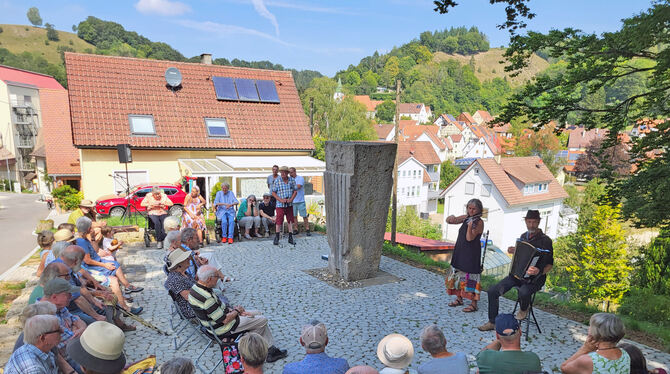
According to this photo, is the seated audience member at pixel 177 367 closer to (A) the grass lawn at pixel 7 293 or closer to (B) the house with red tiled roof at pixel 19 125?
(A) the grass lawn at pixel 7 293

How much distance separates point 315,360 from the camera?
3.19 metres

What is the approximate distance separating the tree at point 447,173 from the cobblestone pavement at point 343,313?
47051 millimetres

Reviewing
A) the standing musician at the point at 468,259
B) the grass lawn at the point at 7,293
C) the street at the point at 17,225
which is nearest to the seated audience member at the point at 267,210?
the grass lawn at the point at 7,293

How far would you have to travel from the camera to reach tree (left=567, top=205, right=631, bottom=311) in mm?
17672

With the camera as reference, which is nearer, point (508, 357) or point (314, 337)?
point (508, 357)

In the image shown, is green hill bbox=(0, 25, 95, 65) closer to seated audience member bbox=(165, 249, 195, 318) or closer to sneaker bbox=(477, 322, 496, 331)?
seated audience member bbox=(165, 249, 195, 318)

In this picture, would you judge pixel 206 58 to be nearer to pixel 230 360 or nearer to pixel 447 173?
pixel 230 360

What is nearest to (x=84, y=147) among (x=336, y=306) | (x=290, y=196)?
(x=290, y=196)

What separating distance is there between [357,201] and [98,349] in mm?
4626

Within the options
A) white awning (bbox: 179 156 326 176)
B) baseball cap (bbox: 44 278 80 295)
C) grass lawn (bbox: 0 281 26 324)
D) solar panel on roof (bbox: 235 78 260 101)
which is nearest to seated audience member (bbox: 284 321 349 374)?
baseball cap (bbox: 44 278 80 295)

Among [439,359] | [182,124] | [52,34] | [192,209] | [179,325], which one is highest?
[52,34]

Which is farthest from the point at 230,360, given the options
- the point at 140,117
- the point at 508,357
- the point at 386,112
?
the point at 386,112

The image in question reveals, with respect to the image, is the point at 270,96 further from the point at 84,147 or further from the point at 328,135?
the point at 328,135

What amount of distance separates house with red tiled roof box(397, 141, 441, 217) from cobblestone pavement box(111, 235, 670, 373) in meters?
36.5
